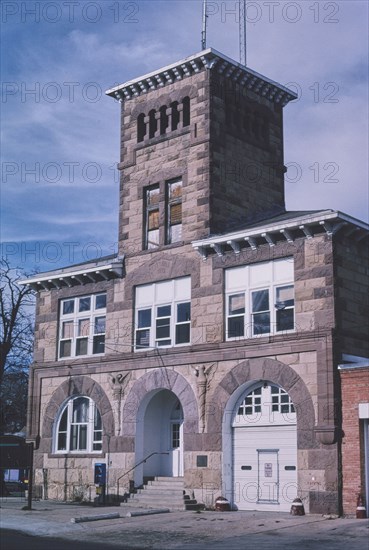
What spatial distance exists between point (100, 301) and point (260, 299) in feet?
25.7

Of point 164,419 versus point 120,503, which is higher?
point 164,419

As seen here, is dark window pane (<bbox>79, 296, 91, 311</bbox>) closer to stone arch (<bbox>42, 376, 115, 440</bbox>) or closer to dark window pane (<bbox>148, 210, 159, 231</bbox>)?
stone arch (<bbox>42, 376, 115, 440</bbox>)

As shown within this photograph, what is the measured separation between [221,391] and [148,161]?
9.88 m

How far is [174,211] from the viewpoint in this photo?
3088 cm

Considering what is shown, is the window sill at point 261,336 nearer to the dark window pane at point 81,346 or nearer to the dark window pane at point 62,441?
the dark window pane at point 81,346

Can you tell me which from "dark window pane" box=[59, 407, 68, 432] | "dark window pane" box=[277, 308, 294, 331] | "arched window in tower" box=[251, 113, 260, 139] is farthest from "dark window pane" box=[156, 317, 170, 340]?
"arched window in tower" box=[251, 113, 260, 139]

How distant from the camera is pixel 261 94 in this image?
1296 inches

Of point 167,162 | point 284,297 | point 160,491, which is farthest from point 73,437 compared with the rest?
point 167,162

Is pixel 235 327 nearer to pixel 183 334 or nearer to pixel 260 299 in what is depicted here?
pixel 260 299

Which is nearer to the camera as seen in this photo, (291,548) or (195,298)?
(291,548)

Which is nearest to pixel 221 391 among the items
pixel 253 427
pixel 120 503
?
pixel 253 427

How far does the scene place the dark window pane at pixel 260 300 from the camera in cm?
2709

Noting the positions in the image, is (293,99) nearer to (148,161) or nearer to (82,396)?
(148,161)

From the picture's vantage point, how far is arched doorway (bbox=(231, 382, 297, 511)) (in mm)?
25781
